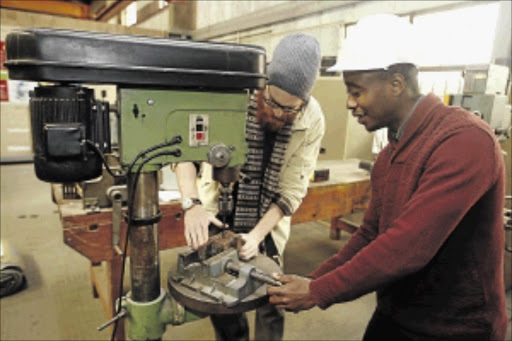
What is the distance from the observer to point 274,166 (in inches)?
50.2

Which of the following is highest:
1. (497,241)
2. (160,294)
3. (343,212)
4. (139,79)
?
(139,79)

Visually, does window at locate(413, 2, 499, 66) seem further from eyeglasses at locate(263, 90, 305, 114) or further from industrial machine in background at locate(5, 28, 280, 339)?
industrial machine in background at locate(5, 28, 280, 339)

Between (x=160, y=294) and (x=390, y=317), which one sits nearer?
(x=160, y=294)

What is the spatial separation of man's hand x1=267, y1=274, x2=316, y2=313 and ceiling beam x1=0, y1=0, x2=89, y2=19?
955cm

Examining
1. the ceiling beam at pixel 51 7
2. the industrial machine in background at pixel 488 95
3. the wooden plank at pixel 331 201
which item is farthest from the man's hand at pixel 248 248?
the ceiling beam at pixel 51 7

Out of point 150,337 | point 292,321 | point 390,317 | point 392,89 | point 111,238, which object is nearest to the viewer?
point 150,337

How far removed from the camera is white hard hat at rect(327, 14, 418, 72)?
874mm

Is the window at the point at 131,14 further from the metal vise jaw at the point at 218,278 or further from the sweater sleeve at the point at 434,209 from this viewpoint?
the sweater sleeve at the point at 434,209

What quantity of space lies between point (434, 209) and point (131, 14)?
9440 millimetres

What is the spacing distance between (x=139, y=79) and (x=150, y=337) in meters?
0.52

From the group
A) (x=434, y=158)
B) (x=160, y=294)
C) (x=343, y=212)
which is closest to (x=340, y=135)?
(x=343, y=212)

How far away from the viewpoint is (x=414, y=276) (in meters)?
0.94

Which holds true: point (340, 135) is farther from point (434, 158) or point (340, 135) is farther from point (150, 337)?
point (150, 337)

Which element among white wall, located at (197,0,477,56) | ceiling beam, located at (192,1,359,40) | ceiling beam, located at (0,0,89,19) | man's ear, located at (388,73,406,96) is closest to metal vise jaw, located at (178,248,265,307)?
man's ear, located at (388,73,406,96)
